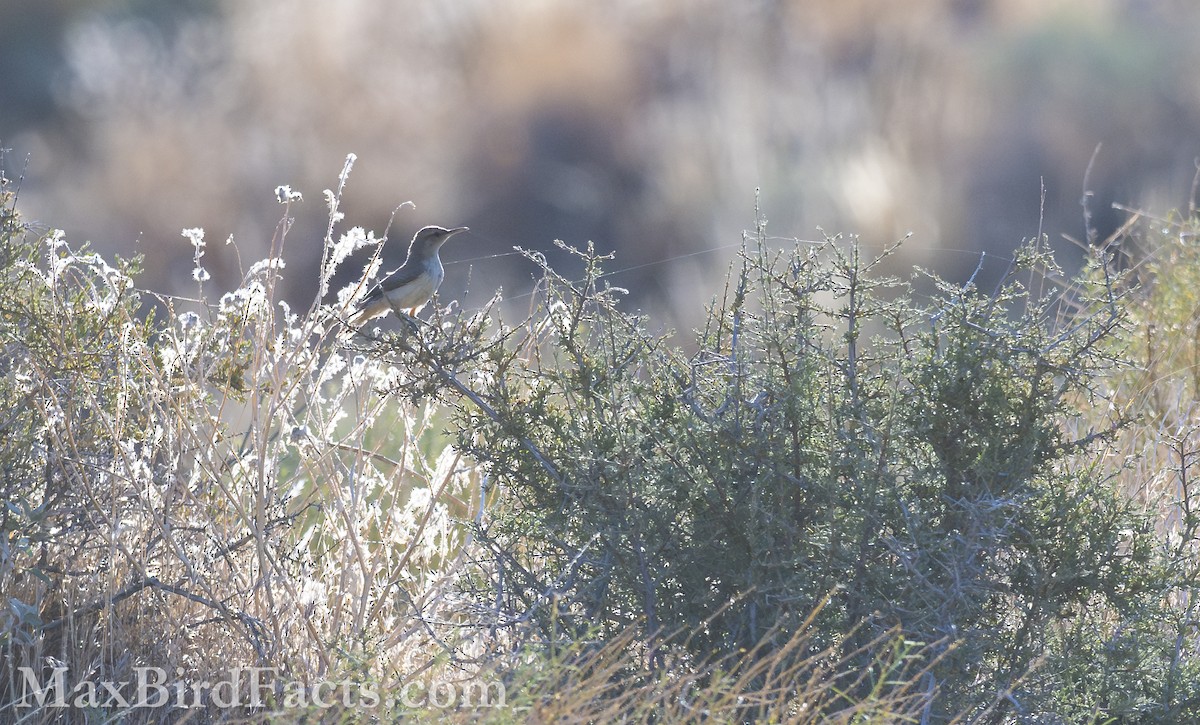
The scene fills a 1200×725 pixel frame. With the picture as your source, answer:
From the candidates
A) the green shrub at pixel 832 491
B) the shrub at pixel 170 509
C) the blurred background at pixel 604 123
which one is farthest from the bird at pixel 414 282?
the blurred background at pixel 604 123

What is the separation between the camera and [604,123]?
17578mm

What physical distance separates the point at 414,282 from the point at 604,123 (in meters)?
12.0

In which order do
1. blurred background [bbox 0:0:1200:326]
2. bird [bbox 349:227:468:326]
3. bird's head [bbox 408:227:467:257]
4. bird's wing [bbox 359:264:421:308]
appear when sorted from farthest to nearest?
blurred background [bbox 0:0:1200:326], bird's head [bbox 408:227:467:257], bird's wing [bbox 359:264:421:308], bird [bbox 349:227:468:326]

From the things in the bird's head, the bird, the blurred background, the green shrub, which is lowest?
the green shrub

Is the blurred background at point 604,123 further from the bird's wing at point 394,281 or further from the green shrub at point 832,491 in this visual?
the green shrub at point 832,491

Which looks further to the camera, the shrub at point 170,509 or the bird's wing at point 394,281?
the bird's wing at point 394,281

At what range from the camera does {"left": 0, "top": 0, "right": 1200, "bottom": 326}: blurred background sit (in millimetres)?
14398

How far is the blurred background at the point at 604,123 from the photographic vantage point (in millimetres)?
A: 14398

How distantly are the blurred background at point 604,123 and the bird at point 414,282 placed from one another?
5.20m

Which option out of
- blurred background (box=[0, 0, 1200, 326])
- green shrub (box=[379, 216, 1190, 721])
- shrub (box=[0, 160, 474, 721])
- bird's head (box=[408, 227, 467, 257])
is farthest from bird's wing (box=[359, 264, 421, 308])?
blurred background (box=[0, 0, 1200, 326])

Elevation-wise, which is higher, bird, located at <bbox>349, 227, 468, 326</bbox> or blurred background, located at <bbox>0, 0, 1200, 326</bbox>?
blurred background, located at <bbox>0, 0, 1200, 326</bbox>

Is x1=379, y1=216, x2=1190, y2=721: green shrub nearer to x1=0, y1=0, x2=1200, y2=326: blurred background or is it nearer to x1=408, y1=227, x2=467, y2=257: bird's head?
x1=408, y1=227, x2=467, y2=257: bird's head

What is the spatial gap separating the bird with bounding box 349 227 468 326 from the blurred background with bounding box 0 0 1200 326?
5202 mm

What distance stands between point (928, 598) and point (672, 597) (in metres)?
0.69
